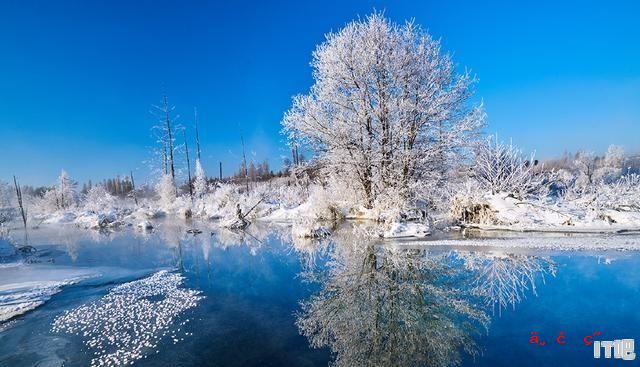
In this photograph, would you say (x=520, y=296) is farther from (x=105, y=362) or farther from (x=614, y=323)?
(x=105, y=362)

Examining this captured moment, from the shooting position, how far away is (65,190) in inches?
2020

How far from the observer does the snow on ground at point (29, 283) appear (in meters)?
6.00

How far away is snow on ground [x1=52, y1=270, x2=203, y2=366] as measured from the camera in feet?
13.7

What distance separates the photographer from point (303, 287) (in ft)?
21.7

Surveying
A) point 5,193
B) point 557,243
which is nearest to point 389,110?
point 557,243

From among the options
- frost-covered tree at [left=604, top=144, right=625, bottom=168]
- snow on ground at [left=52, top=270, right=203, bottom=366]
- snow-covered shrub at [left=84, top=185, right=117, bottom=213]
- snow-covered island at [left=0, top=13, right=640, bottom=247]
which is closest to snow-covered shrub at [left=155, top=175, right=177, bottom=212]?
snow-covered shrub at [left=84, top=185, right=117, bottom=213]

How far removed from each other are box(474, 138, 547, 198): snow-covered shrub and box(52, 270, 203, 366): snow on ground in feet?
39.6

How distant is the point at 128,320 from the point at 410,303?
13.9 feet

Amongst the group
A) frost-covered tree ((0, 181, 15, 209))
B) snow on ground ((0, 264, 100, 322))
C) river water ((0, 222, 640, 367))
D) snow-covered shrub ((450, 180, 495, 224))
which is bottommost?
river water ((0, 222, 640, 367))

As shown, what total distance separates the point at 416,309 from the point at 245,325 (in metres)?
2.45

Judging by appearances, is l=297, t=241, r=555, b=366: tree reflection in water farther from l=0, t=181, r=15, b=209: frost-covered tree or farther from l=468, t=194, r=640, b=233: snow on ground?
l=0, t=181, r=15, b=209: frost-covered tree

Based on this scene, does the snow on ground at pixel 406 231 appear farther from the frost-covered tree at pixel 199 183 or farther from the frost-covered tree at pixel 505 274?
the frost-covered tree at pixel 199 183

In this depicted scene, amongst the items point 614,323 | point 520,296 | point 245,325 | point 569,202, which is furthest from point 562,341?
point 569,202

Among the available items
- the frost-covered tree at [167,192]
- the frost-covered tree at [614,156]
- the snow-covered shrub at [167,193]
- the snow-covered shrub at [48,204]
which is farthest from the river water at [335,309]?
the frost-covered tree at [614,156]
